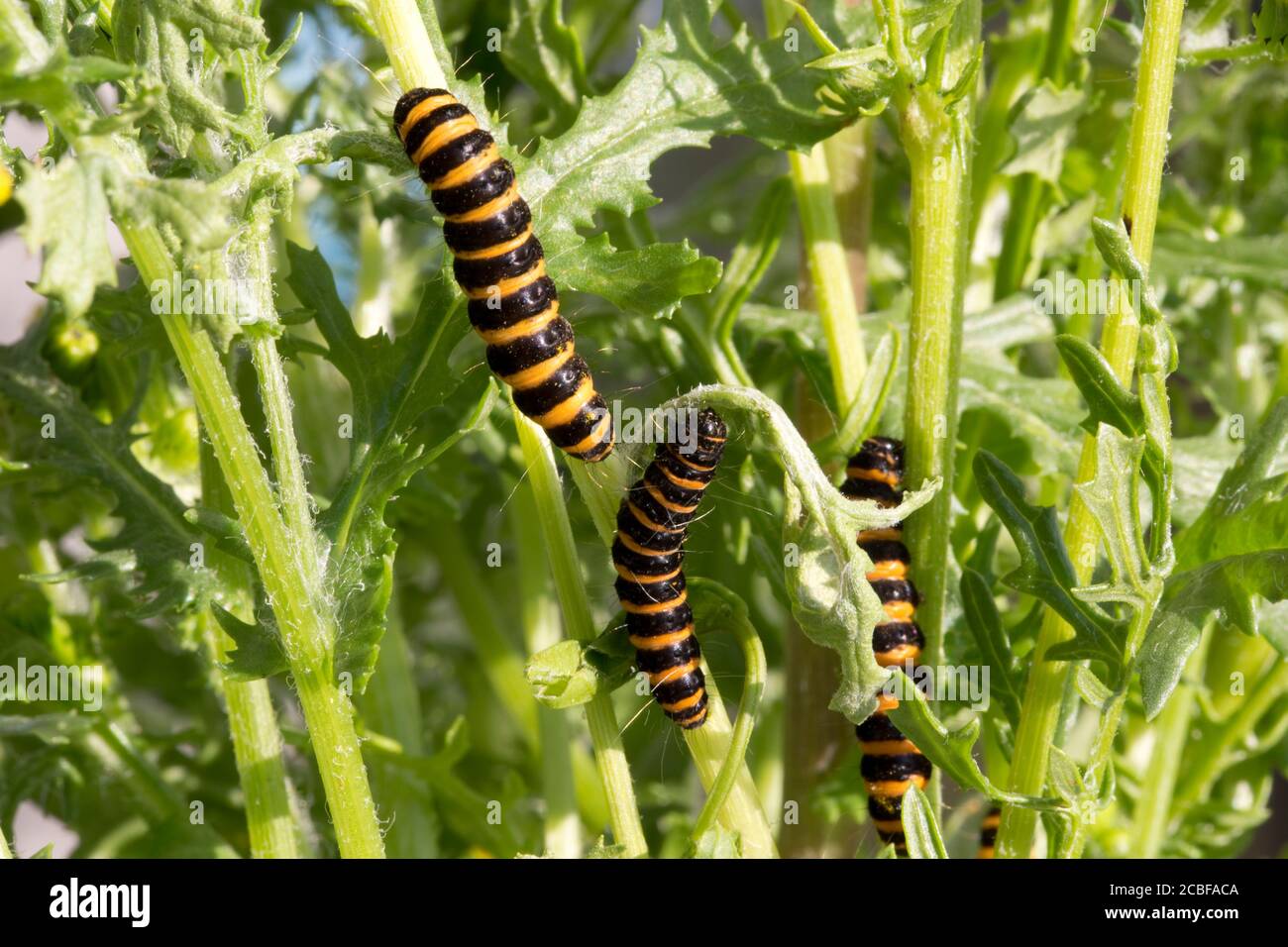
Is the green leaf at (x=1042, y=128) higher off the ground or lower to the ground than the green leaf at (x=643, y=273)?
higher

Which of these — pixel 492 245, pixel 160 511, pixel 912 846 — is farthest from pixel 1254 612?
pixel 160 511

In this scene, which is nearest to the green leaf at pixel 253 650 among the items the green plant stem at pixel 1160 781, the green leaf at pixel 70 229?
the green leaf at pixel 70 229

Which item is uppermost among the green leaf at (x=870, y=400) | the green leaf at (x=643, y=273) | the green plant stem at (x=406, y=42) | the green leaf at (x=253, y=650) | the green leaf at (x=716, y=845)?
the green plant stem at (x=406, y=42)

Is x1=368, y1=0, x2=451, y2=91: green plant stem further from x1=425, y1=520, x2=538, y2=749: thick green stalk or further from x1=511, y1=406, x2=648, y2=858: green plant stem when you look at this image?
x1=425, y1=520, x2=538, y2=749: thick green stalk

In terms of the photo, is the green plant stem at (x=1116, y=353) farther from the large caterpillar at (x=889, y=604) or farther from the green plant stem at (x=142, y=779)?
the green plant stem at (x=142, y=779)

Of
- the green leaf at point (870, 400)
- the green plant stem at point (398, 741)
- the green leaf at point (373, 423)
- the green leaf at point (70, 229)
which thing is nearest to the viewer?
the green leaf at point (70, 229)
